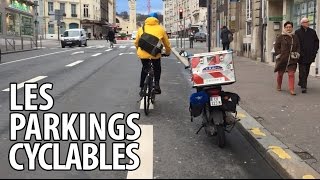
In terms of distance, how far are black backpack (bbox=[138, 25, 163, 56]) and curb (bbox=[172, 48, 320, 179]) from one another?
2.17 m

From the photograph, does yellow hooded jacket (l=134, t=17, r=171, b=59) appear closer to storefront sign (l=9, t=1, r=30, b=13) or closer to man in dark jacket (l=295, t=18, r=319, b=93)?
man in dark jacket (l=295, t=18, r=319, b=93)

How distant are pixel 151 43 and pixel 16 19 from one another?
40.3 meters

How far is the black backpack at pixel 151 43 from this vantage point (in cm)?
899

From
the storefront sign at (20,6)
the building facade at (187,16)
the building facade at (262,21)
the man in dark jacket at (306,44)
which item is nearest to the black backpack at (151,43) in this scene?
the man in dark jacket at (306,44)

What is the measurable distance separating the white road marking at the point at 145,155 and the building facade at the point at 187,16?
4008 cm

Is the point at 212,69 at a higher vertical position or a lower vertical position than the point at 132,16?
lower

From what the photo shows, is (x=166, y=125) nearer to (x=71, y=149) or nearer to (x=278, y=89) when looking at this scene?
(x=71, y=149)

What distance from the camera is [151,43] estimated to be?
9008 millimetres

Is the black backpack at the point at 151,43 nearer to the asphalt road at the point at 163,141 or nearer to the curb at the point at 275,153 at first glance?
the asphalt road at the point at 163,141

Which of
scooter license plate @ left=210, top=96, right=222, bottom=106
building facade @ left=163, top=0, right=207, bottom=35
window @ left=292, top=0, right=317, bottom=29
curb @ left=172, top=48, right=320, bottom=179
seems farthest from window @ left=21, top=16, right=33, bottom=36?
scooter license plate @ left=210, top=96, right=222, bottom=106

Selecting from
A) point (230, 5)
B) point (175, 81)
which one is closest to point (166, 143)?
point (175, 81)

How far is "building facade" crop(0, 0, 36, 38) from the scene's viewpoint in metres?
42.3

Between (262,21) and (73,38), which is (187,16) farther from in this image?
(262,21)

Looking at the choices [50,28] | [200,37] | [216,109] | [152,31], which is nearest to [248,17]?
[152,31]
